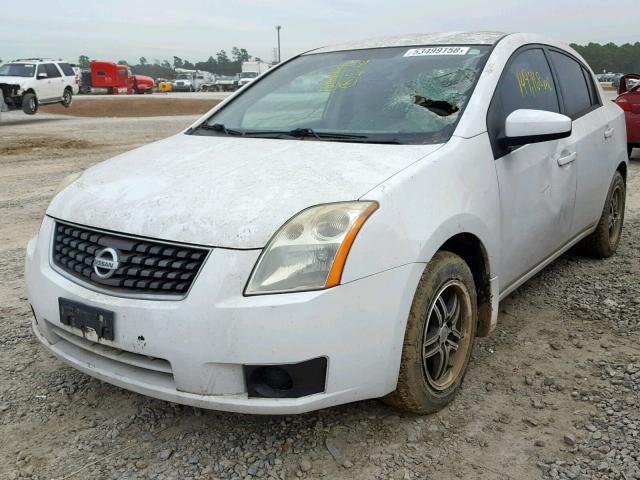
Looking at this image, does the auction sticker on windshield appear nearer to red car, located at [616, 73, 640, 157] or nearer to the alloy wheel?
the alloy wheel

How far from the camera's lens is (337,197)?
7.33 ft

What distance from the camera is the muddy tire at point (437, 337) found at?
2336 millimetres

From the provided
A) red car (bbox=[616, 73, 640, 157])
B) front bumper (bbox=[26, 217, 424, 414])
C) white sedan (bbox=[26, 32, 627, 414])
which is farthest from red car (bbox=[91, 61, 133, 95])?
front bumper (bbox=[26, 217, 424, 414])

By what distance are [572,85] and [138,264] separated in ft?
10.3

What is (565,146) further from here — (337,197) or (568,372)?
(337,197)

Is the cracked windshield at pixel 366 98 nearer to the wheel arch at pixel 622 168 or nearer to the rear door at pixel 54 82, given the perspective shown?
the wheel arch at pixel 622 168

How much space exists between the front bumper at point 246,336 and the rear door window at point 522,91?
3.31ft

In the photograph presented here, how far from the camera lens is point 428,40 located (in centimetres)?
346

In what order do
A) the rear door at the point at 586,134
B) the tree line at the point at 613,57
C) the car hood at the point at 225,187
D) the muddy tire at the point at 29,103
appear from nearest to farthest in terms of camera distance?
the car hood at the point at 225,187, the rear door at the point at 586,134, the muddy tire at the point at 29,103, the tree line at the point at 613,57

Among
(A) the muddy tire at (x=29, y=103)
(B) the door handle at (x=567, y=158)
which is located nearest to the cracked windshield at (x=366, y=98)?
(B) the door handle at (x=567, y=158)

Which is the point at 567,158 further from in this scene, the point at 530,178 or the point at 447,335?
the point at 447,335

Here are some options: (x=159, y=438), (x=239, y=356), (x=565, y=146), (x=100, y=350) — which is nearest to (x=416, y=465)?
(x=239, y=356)

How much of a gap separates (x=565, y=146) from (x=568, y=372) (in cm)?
129

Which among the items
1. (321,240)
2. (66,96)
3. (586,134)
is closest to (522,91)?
(586,134)
